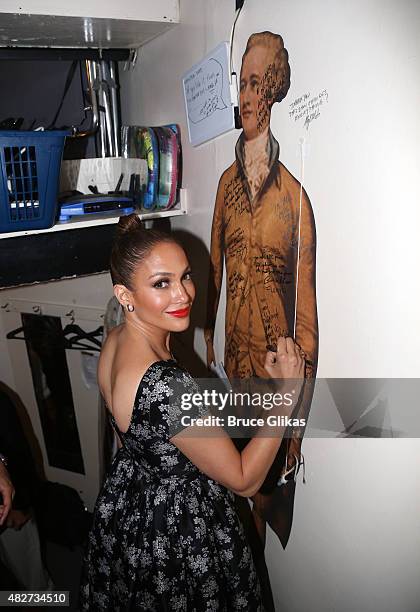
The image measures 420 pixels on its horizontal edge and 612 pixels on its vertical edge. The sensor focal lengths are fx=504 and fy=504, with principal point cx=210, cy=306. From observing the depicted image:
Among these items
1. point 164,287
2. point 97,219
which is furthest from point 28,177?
point 164,287

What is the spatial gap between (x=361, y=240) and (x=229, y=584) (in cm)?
94

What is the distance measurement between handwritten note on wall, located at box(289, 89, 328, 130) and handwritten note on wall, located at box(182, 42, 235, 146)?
27 centimetres

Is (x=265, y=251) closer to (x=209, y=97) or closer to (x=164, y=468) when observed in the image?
(x=209, y=97)

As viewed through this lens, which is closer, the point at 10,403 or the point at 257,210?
the point at 257,210

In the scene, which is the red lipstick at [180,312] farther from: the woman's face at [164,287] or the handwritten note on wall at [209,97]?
the handwritten note on wall at [209,97]

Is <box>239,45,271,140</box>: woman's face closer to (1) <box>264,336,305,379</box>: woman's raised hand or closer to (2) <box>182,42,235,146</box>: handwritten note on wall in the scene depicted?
(2) <box>182,42,235,146</box>: handwritten note on wall

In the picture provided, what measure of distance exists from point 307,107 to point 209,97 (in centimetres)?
44

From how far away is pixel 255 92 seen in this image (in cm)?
123

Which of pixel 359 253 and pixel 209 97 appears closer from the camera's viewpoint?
pixel 359 253

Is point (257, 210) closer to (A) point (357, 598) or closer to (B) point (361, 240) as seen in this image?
(B) point (361, 240)

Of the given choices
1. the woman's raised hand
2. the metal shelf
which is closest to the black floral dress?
the woman's raised hand

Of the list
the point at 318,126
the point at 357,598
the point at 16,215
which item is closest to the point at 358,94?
the point at 318,126

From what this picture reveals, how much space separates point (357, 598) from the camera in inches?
46.1

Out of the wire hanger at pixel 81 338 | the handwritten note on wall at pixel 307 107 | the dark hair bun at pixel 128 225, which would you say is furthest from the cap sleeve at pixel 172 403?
the wire hanger at pixel 81 338
